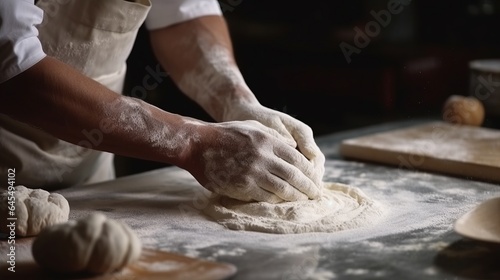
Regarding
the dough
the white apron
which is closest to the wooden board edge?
the dough

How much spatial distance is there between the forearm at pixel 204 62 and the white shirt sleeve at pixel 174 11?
2cm

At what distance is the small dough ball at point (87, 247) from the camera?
1.20m

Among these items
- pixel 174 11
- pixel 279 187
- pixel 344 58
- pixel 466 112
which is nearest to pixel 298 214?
pixel 279 187

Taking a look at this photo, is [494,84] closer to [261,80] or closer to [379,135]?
[379,135]

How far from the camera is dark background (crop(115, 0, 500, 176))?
3.46 metres

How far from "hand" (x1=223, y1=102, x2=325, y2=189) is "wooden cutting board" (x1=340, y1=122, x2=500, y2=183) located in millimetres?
468

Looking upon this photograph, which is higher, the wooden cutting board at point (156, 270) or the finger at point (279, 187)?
the finger at point (279, 187)

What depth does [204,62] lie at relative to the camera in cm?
210

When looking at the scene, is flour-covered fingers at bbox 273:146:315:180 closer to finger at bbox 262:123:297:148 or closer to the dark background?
finger at bbox 262:123:297:148

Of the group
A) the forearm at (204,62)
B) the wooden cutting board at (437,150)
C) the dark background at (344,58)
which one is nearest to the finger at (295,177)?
the forearm at (204,62)

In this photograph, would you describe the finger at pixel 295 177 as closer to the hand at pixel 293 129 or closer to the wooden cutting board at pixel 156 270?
the hand at pixel 293 129

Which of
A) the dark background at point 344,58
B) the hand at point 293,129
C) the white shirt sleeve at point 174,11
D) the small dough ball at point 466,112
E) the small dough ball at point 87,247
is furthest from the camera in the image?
the dark background at point 344,58

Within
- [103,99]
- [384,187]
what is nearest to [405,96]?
[384,187]

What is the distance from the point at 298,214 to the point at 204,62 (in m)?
0.70
